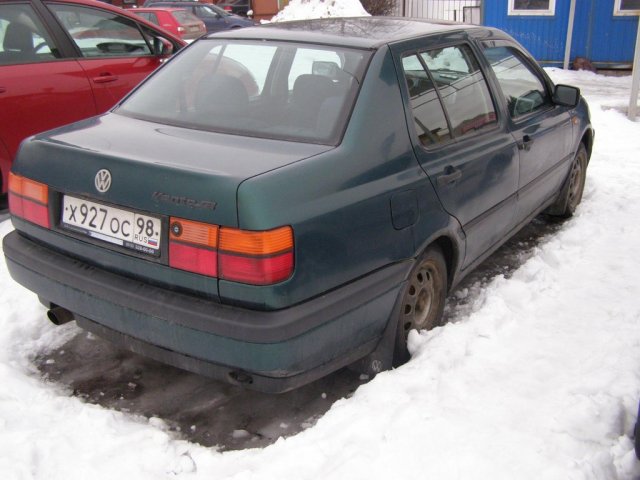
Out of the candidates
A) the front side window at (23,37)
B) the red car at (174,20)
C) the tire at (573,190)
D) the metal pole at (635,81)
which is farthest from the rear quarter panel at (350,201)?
the red car at (174,20)

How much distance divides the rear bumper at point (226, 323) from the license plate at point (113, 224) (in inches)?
6.1

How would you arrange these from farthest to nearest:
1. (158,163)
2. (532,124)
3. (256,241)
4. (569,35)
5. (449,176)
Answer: (569,35) < (532,124) < (449,176) < (158,163) < (256,241)

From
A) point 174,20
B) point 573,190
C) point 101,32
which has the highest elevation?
point 101,32

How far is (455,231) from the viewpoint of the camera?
326 cm

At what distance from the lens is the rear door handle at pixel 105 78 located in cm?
523

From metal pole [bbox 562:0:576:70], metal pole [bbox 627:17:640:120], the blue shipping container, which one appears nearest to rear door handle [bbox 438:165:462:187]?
metal pole [bbox 627:17:640:120]

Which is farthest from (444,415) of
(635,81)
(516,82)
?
(635,81)

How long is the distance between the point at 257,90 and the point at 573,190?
3.19 meters

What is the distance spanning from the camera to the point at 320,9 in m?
22.2

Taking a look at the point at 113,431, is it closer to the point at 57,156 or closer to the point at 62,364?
the point at 62,364

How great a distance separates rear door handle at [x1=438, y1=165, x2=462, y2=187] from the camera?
10.2 feet

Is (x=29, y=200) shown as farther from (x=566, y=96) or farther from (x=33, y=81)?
(x=566, y=96)

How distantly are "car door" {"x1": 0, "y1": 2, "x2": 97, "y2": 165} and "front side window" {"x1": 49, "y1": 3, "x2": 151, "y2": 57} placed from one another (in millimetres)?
218

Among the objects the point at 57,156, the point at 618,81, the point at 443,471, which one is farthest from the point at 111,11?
the point at 618,81
